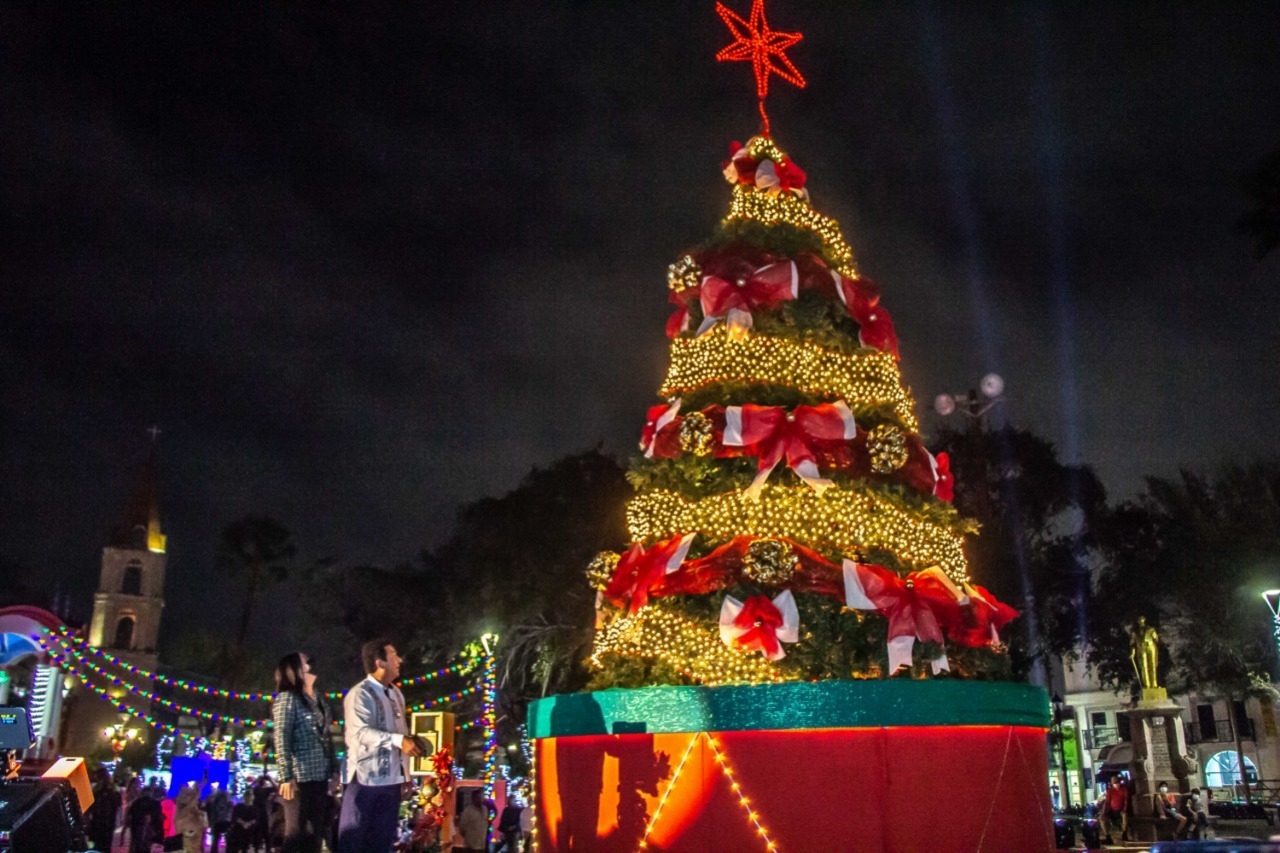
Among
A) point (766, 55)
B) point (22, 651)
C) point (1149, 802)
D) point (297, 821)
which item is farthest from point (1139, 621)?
point (22, 651)

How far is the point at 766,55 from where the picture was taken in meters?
11.7

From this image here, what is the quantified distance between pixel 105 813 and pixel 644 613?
9.87 meters

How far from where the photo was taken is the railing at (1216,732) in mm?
40469

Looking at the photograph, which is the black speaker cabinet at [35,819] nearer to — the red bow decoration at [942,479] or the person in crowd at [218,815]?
the red bow decoration at [942,479]

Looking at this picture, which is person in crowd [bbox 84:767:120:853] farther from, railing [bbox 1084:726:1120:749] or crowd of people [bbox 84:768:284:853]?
railing [bbox 1084:726:1120:749]

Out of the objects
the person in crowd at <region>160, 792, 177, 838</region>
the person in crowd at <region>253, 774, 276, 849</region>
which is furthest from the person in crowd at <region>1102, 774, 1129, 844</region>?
the person in crowd at <region>160, 792, 177, 838</region>

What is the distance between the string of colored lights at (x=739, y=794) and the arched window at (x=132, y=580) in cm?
6766

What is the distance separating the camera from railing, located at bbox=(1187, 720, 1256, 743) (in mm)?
40469

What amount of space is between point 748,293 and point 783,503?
1.98 meters

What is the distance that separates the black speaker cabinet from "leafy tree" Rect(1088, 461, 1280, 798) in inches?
1097

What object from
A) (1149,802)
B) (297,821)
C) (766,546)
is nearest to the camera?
(297,821)

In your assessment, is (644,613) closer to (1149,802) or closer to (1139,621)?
(1149,802)

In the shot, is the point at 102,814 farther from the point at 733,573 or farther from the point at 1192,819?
the point at 1192,819

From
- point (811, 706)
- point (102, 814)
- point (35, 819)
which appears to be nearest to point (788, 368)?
point (811, 706)
